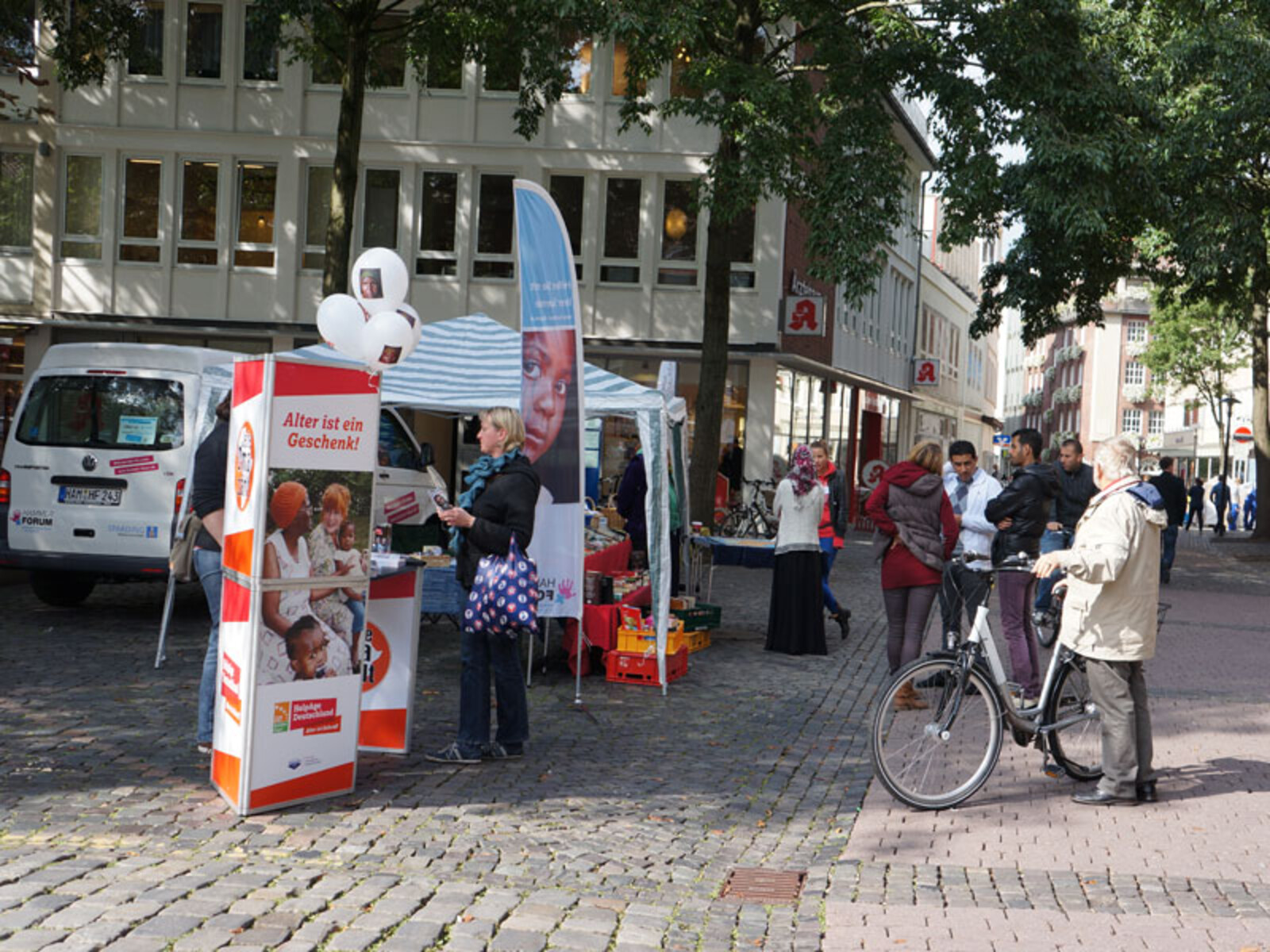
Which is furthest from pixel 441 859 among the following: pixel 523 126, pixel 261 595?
pixel 523 126

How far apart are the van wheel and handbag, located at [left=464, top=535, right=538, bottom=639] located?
6912 millimetres

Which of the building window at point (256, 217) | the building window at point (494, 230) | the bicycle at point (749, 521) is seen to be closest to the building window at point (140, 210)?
the building window at point (256, 217)

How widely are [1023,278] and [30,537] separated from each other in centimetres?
1786

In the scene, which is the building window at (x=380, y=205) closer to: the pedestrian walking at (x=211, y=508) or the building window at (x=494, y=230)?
the building window at (x=494, y=230)

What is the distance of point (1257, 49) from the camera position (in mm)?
22969

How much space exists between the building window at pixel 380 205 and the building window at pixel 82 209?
523 centimetres

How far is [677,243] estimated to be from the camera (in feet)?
98.8

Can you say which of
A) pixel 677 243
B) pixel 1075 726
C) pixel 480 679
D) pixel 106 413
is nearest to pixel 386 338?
pixel 480 679

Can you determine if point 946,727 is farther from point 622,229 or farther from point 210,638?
point 622,229

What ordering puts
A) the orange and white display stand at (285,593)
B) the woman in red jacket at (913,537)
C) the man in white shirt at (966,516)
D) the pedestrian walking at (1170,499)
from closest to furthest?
the orange and white display stand at (285,593), the woman in red jacket at (913,537), the man in white shirt at (966,516), the pedestrian walking at (1170,499)

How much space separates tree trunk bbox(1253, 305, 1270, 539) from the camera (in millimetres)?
31672

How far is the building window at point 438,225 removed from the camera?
99.3 feet

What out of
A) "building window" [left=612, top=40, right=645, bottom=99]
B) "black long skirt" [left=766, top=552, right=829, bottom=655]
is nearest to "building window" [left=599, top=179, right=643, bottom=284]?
"building window" [left=612, top=40, right=645, bottom=99]

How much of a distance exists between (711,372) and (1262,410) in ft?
54.4
